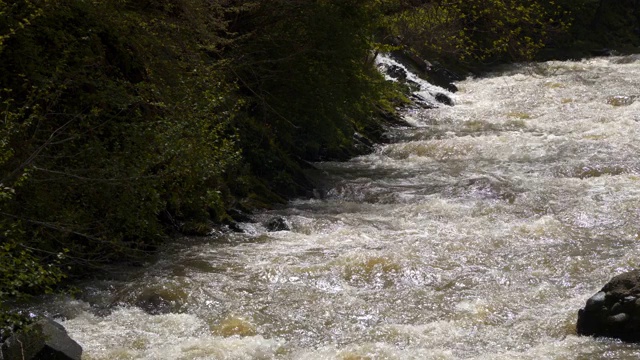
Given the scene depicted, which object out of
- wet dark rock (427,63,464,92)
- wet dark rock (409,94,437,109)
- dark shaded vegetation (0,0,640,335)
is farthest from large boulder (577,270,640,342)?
wet dark rock (427,63,464,92)

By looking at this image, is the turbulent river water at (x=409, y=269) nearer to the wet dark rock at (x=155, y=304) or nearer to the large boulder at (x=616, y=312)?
the wet dark rock at (x=155, y=304)

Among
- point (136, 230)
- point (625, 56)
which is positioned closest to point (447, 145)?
point (136, 230)

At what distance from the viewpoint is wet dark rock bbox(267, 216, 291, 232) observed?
36.8 feet

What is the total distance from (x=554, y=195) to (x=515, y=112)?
731cm

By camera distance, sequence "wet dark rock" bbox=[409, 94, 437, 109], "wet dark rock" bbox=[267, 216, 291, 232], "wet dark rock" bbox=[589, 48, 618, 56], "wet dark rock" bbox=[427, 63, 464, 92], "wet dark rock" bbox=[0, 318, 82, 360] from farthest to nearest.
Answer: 1. "wet dark rock" bbox=[589, 48, 618, 56]
2. "wet dark rock" bbox=[427, 63, 464, 92]
3. "wet dark rock" bbox=[409, 94, 437, 109]
4. "wet dark rock" bbox=[267, 216, 291, 232]
5. "wet dark rock" bbox=[0, 318, 82, 360]

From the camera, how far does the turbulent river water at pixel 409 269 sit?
291 inches

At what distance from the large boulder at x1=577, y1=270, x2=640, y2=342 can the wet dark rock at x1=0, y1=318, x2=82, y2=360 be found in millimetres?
4175

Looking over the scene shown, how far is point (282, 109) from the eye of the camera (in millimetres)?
14070

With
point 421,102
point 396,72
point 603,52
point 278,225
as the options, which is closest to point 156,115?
point 278,225

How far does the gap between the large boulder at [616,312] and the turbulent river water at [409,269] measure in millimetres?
122

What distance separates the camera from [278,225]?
11.3 metres

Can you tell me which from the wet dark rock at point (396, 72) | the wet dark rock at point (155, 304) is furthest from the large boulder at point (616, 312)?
the wet dark rock at point (396, 72)

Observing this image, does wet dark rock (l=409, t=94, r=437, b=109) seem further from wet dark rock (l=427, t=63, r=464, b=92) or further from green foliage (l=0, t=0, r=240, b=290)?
green foliage (l=0, t=0, r=240, b=290)

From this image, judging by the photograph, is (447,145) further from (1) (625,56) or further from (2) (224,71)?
(1) (625,56)
